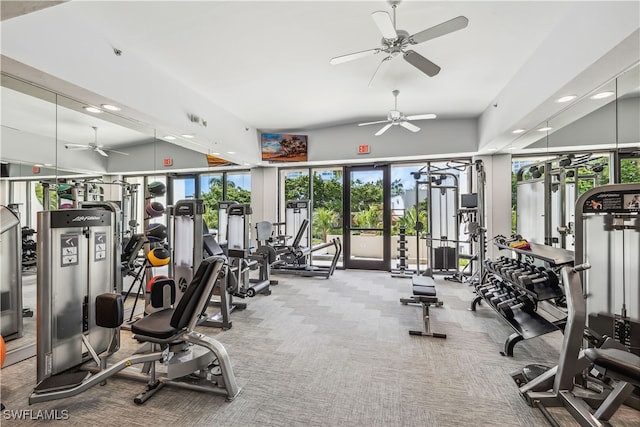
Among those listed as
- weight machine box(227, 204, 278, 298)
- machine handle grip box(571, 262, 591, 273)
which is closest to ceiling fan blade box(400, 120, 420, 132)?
weight machine box(227, 204, 278, 298)

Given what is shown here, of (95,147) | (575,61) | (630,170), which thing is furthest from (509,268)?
(95,147)

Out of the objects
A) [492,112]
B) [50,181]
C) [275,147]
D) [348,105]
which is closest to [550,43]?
[492,112]

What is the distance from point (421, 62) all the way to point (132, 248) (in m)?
4.23

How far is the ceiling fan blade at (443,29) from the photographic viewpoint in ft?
7.07

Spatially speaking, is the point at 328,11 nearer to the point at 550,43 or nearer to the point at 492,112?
the point at 550,43

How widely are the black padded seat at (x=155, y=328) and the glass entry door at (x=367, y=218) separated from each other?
16.2 feet

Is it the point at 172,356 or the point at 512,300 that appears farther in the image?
the point at 512,300

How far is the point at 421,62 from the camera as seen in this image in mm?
2785

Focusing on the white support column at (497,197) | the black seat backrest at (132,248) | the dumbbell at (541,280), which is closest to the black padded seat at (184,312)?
the black seat backrest at (132,248)

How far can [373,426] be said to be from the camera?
1820 millimetres

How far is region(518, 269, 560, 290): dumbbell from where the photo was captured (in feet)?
8.63

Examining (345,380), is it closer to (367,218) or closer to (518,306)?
(518,306)

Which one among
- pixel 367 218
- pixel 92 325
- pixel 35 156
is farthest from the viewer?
pixel 367 218

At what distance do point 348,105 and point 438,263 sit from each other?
357cm
